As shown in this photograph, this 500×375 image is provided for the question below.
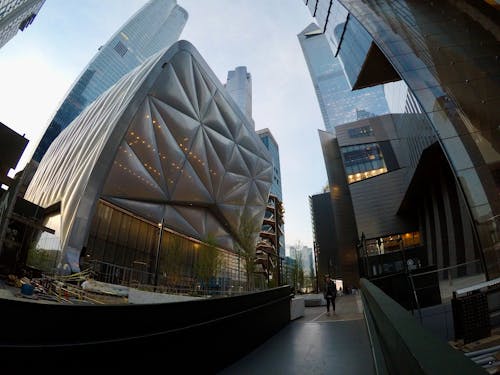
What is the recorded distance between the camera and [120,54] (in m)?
139

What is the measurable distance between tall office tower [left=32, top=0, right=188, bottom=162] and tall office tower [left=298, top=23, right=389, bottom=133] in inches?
3501

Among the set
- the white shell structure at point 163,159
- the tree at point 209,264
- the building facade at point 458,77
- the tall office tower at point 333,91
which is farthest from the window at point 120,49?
the building facade at point 458,77

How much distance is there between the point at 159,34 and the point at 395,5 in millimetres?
189921

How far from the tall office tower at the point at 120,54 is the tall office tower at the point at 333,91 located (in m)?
88.9

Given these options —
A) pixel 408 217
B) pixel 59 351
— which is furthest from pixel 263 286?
pixel 408 217

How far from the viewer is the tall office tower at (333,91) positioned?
12456cm

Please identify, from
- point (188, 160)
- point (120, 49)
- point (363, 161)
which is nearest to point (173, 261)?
point (188, 160)

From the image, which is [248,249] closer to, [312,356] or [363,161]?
[312,356]

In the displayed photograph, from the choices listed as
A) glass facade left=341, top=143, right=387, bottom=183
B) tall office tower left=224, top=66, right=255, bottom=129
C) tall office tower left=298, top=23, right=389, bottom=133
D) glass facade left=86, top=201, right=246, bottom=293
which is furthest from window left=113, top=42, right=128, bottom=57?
glass facade left=86, top=201, right=246, bottom=293

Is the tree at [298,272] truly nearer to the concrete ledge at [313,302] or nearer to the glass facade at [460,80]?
the concrete ledge at [313,302]

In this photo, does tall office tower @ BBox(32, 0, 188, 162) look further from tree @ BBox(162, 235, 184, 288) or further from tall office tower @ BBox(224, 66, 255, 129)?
tree @ BBox(162, 235, 184, 288)

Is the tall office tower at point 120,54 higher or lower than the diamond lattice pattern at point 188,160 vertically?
higher

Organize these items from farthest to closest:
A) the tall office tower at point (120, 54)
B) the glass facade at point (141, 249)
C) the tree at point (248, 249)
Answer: the tall office tower at point (120, 54)
the glass facade at point (141, 249)
the tree at point (248, 249)

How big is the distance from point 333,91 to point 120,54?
114 meters
